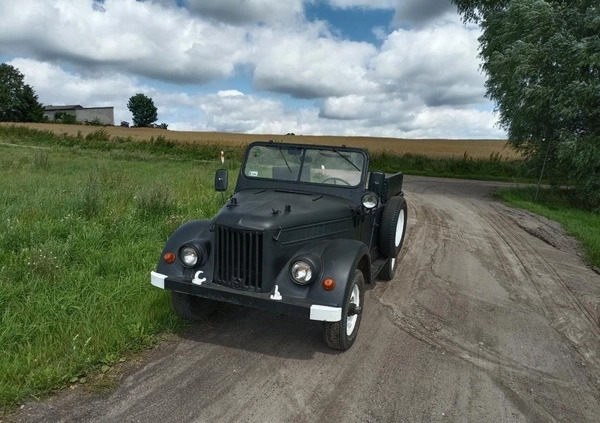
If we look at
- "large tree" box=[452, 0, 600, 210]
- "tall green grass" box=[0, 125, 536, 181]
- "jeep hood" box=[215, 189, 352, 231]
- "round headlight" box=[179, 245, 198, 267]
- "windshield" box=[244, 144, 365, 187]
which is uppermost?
"large tree" box=[452, 0, 600, 210]

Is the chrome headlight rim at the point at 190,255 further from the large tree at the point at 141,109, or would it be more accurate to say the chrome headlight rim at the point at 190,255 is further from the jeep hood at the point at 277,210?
the large tree at the point at 141,109

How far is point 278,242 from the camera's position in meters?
3.77

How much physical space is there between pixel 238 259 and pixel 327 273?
0.78 metres

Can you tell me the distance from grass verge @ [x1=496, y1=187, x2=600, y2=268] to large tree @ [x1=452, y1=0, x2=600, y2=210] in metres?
0.76

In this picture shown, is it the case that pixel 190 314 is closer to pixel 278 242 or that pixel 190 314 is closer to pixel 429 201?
pixel 278 242

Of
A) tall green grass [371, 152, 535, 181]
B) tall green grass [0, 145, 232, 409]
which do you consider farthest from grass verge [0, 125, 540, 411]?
tall green grass [371, 152, 535, 181]

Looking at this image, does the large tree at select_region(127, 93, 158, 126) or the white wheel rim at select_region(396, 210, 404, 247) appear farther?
the large tree at select_region(127, 93, 158, 126)

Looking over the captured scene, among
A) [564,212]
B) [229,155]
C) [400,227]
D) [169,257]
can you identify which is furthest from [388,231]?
[229,155]

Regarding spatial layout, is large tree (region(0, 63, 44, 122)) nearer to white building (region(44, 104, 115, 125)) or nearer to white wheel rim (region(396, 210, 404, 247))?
white building (region(44, 104, 115, 125))

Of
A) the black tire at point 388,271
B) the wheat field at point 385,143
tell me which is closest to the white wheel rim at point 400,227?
the black tire at point 388,271

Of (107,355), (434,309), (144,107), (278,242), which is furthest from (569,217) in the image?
(144,107)

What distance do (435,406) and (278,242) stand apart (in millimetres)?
1753

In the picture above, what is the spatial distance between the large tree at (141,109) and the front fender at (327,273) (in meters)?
117

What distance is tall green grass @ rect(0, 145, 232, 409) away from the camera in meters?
3.43
